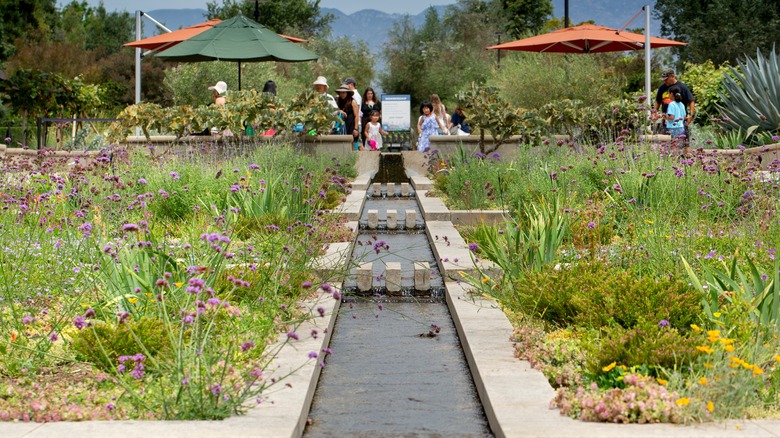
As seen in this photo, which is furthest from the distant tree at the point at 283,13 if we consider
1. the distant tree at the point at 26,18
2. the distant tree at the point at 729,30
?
the distant tree at the point at 729,30

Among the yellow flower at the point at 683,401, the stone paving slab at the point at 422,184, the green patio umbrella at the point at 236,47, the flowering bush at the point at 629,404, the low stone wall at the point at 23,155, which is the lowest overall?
the flowering bush at the point at 629,404

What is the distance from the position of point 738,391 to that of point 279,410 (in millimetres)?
1827

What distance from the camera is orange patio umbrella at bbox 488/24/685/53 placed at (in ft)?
66.6

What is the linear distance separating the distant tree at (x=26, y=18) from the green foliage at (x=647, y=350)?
4504 cm

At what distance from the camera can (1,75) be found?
27.9 meters

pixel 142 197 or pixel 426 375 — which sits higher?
pixel 142 197

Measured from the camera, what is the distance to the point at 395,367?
5.77 meters

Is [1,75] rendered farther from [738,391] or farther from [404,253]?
[738,391]

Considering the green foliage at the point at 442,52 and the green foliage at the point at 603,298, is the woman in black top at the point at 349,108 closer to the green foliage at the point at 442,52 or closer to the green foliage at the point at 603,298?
the green foliage at the point at 603,298

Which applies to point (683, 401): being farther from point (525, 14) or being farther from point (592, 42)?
point (525, 14)

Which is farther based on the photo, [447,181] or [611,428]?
[447,181]

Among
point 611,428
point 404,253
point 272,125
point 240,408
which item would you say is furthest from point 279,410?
point 272,125

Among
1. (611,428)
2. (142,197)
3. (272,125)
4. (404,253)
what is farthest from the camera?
(272,125)

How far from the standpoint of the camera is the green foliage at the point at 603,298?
18.3 feet
